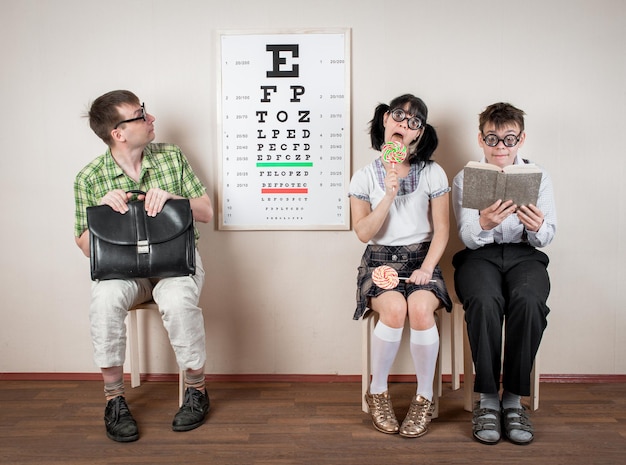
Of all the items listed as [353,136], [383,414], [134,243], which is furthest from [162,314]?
[353,136]

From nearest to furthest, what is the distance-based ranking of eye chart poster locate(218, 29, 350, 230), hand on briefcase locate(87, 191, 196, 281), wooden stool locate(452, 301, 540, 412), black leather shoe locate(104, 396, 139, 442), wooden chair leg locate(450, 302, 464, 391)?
black leather shoe locate(104, 396, 139, 442) < hand on briefcase locate(87, 191, 196, 281) < wooden stool locate(452, 301, 540, 412) < wooden chair leg locate(450, 302, 464, 391) < eye chart poster locate(218, 29, 350, 230)

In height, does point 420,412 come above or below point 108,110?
below

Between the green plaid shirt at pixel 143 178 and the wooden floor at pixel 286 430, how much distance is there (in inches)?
31.1

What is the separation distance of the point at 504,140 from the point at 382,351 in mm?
975

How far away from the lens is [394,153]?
89.4 inches

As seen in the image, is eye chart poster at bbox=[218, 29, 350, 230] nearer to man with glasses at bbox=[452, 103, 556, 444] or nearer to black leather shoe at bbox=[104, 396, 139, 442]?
man with glasses at bbox=[452, 103, 556, 444]

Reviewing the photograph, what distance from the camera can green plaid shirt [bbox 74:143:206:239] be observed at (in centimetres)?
240

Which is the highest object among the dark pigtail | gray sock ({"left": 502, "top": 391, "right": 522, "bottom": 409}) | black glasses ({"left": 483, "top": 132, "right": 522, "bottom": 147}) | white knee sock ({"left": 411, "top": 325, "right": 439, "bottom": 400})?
the dark pigtail

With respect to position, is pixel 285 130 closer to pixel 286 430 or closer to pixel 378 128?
pixel 378 128

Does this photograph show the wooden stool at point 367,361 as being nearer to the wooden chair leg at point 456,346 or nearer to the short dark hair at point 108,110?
the wooden chair leg at point 456,346

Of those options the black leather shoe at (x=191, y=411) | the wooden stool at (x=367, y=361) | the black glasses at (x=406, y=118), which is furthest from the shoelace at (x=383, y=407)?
the black glasses at (x=406, y=118)

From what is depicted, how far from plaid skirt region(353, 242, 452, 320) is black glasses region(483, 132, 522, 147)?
484 mm

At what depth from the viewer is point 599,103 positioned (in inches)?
104

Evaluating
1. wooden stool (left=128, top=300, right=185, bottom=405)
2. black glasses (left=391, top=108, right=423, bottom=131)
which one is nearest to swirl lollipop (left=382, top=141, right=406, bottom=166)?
→ black glasses (left=391, top=108, right=423, bottom=131)
